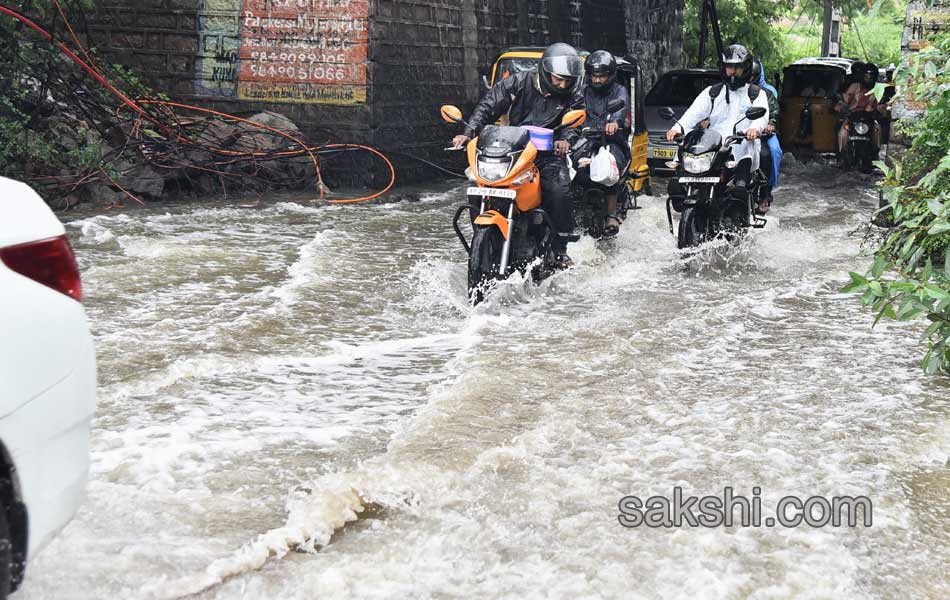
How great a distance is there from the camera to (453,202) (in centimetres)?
1493

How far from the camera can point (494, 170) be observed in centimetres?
787

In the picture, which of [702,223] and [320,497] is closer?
[320,497]

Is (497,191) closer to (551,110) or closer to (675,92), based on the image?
(551,110)

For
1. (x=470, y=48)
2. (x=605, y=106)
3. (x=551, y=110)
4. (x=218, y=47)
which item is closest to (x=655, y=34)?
(x=470, y=48)

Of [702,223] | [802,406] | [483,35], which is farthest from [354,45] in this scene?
[802,406]

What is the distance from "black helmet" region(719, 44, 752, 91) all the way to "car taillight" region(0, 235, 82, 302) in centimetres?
788

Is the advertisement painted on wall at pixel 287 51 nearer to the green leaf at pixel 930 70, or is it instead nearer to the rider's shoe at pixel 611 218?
the rider's shoe at pixel 611 218

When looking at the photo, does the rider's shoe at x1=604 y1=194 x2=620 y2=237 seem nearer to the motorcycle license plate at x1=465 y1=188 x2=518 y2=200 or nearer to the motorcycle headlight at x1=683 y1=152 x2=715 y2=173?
the motorcycle headlight at x1=683 y1=152 x2=715 y2=173

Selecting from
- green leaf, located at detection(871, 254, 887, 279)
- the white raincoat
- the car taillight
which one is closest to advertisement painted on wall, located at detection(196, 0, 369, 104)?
the white raincoat

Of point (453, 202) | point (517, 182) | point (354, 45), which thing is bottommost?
point (453, 202)

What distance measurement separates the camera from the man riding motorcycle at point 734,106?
998cm

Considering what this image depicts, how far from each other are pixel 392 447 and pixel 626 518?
3.95 feet

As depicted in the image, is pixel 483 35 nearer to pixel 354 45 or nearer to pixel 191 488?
pixel 354 45

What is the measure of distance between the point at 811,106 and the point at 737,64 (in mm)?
11409
